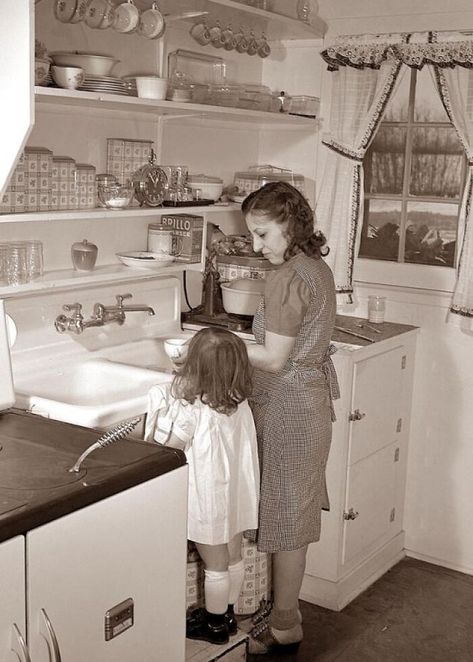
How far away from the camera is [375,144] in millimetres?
3832

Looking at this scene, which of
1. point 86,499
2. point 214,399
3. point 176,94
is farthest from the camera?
point 176,94

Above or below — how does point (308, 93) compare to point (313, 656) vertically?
above

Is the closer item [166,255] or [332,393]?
[332,393]

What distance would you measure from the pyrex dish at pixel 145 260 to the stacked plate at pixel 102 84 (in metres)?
0.57

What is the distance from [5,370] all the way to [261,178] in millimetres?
1716

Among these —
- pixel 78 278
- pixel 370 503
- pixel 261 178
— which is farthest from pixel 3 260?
pixel 370 503

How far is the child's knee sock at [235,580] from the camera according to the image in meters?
2.85

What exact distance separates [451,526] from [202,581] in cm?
136

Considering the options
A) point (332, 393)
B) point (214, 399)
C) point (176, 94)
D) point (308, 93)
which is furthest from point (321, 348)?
point (308, 93)

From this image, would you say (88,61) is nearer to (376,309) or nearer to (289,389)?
(289,389)

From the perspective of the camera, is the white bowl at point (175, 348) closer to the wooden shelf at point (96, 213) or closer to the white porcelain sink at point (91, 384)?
the white porcelain sink at point (91, 384)

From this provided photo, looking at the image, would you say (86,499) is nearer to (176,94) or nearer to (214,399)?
(214,399)

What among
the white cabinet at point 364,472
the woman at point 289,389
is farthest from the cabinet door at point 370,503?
the woman at point 289,389

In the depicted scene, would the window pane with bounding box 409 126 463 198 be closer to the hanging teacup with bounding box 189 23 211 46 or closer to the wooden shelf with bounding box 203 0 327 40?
the wooden shelf with bounding box 203 0 327 40
